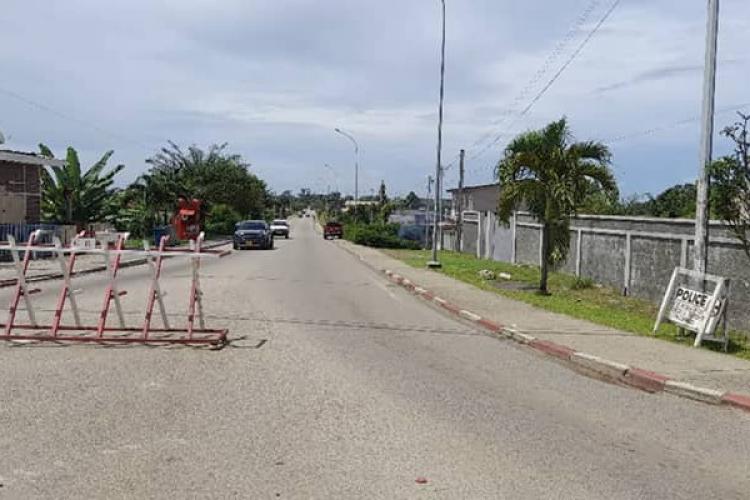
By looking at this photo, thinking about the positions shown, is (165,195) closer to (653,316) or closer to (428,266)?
(428,266)

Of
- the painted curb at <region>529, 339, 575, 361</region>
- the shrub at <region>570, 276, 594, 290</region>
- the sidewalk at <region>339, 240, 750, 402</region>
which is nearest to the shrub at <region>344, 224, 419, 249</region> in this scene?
the shrub at <region>570, 276, 594, 290</region>

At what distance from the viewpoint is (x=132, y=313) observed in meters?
14.2

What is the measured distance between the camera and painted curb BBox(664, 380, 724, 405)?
8.58 meters

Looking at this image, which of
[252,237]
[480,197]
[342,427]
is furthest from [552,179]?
[480,197]

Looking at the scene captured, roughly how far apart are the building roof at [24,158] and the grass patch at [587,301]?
18.1m

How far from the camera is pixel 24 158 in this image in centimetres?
3309

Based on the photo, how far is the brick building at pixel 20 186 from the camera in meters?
32.6

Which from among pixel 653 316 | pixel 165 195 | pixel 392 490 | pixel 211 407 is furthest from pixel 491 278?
pixel 165 195

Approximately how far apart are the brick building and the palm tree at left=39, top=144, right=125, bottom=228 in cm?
406

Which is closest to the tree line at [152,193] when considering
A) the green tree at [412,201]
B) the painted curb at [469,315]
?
the painted curb at [469,315]

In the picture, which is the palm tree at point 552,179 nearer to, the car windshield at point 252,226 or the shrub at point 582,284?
the shrub at point 582,284

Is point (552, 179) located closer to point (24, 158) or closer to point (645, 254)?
point (645, 254)

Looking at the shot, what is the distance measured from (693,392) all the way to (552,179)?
12.2 metres

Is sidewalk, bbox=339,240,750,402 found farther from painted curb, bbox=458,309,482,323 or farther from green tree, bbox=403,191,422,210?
green tree, bbox=403,191,422,210
